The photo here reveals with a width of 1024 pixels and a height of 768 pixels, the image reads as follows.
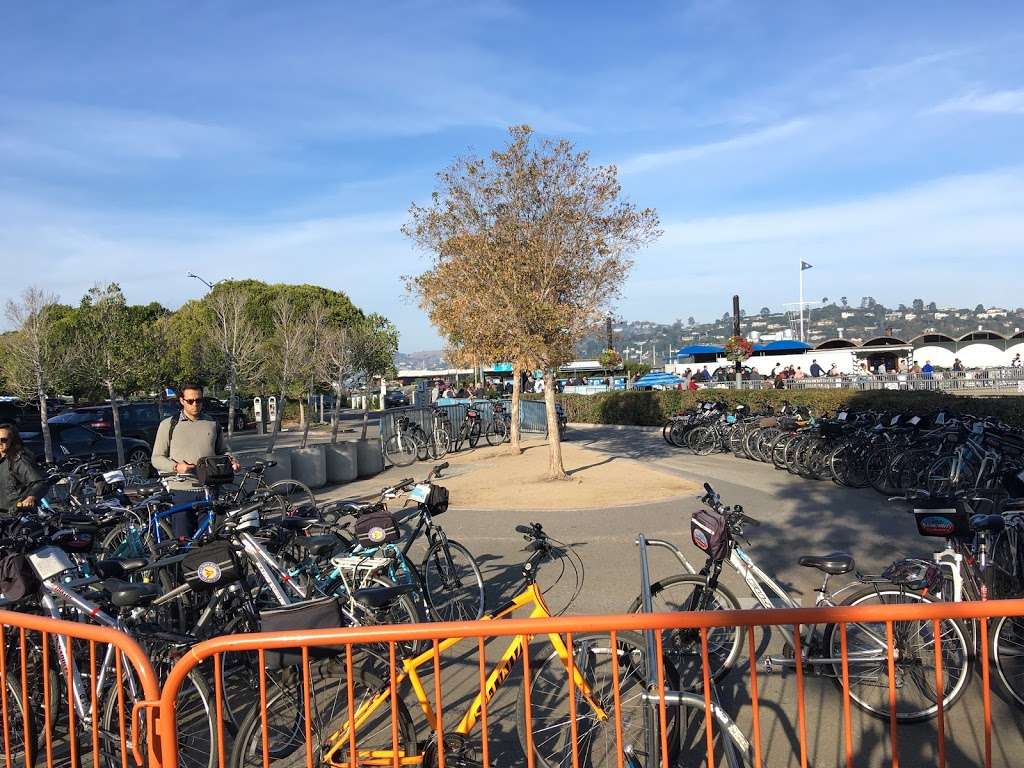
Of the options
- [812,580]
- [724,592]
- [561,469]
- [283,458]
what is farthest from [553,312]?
[724,592]

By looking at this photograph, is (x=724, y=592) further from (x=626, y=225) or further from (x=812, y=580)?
(x=626, y=225)

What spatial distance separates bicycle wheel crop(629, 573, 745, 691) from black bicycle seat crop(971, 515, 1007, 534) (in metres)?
1.50

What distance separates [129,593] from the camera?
388cm

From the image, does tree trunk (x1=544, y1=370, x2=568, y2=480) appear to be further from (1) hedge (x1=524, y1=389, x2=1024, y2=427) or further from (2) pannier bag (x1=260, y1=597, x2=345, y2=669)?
(2) pannier bag (x1=260, y1=597, x2=345, y2=669)

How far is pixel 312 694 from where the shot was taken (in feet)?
10.5

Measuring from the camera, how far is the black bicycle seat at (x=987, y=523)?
4.74 m

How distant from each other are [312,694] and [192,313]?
39.0m

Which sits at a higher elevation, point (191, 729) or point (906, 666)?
point (191, 729)

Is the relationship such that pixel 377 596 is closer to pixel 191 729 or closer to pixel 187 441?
pixel 191 729

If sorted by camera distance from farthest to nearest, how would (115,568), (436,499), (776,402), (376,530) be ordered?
1. (776,402)
2. (436,499)
3. (376,530)
4. (115,568)

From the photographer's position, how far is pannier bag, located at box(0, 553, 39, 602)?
4.17 metres

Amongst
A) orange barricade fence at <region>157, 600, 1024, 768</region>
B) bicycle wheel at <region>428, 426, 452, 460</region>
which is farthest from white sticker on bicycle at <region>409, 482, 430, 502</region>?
bicycle wheel at <region>428, 426, 452, 460</region>

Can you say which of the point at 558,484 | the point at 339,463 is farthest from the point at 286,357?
the point at 558,484

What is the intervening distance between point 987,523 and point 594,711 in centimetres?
284
